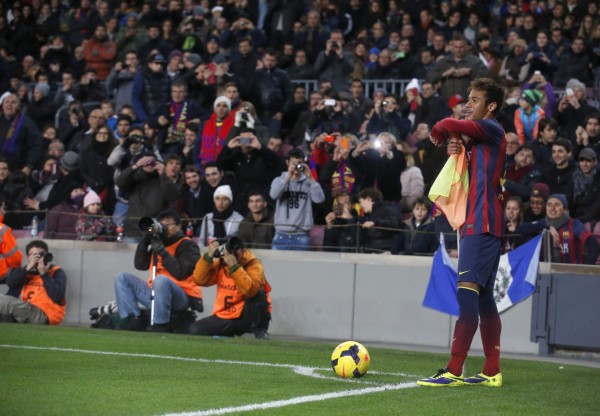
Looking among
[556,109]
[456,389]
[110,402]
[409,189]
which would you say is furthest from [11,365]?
[556,109]

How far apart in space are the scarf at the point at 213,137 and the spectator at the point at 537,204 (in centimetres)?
513

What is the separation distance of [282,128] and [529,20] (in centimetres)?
459

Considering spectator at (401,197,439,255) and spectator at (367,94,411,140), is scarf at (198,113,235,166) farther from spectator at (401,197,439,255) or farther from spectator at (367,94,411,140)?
spectator at (401,197,439,255)

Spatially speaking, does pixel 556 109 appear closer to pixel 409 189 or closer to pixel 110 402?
pixel 409 189

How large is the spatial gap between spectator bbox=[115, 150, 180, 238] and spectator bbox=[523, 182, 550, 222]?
15.7ft

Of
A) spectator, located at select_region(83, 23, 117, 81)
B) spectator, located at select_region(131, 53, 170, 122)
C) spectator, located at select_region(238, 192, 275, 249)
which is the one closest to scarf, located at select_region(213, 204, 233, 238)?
spectator, located at select_region(238, 192, 275, 249)

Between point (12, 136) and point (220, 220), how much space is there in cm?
596

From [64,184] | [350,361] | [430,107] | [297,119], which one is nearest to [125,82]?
[64,184]

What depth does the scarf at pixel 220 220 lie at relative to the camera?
1464cm

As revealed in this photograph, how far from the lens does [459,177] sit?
788cm

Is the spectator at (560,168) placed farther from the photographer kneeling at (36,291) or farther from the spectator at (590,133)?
the photographer kneeling at (36,291)

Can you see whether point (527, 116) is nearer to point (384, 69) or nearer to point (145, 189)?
point (384, 69)

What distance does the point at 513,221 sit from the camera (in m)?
13.0

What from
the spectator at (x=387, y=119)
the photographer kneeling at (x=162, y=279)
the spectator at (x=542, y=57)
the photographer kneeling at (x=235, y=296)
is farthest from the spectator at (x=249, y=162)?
the spectator at (x=542, y=57)
